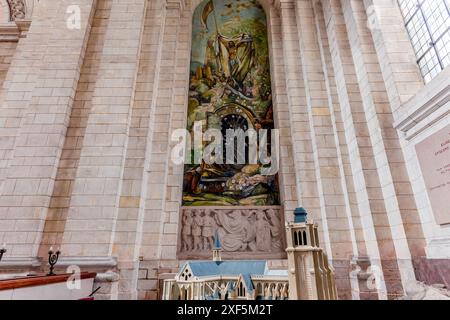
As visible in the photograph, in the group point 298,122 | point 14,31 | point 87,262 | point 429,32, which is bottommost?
point 87,262

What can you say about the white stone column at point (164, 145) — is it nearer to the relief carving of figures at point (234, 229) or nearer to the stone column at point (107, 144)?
the relief carving of figures at point (234, 229)

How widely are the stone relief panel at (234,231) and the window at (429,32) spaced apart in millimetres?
5024

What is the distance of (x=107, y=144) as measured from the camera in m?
6.32

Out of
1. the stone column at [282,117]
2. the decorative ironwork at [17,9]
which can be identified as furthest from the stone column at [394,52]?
the decorative ironwork at [17,9]

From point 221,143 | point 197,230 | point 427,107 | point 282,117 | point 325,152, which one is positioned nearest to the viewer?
point 427,107

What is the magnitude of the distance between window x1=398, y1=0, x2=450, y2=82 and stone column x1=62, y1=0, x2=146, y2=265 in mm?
7237

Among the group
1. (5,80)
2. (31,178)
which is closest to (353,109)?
(31,178)

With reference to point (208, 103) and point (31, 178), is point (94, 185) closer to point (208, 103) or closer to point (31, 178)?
point (31, 178)

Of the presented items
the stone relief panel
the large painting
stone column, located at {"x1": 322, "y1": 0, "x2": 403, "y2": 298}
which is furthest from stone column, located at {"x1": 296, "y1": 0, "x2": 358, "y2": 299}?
the large painting

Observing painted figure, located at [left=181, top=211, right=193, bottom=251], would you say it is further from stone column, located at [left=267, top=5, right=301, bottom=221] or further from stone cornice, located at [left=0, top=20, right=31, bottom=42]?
stone cornice, located at [left=0, top=20, right=31, bottom=42]

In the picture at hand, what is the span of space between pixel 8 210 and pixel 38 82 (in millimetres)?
3444

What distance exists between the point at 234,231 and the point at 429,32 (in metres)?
6.72

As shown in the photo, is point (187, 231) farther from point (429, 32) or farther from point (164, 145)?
point (429, 32)

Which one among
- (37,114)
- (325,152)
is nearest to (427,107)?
(325,152)
